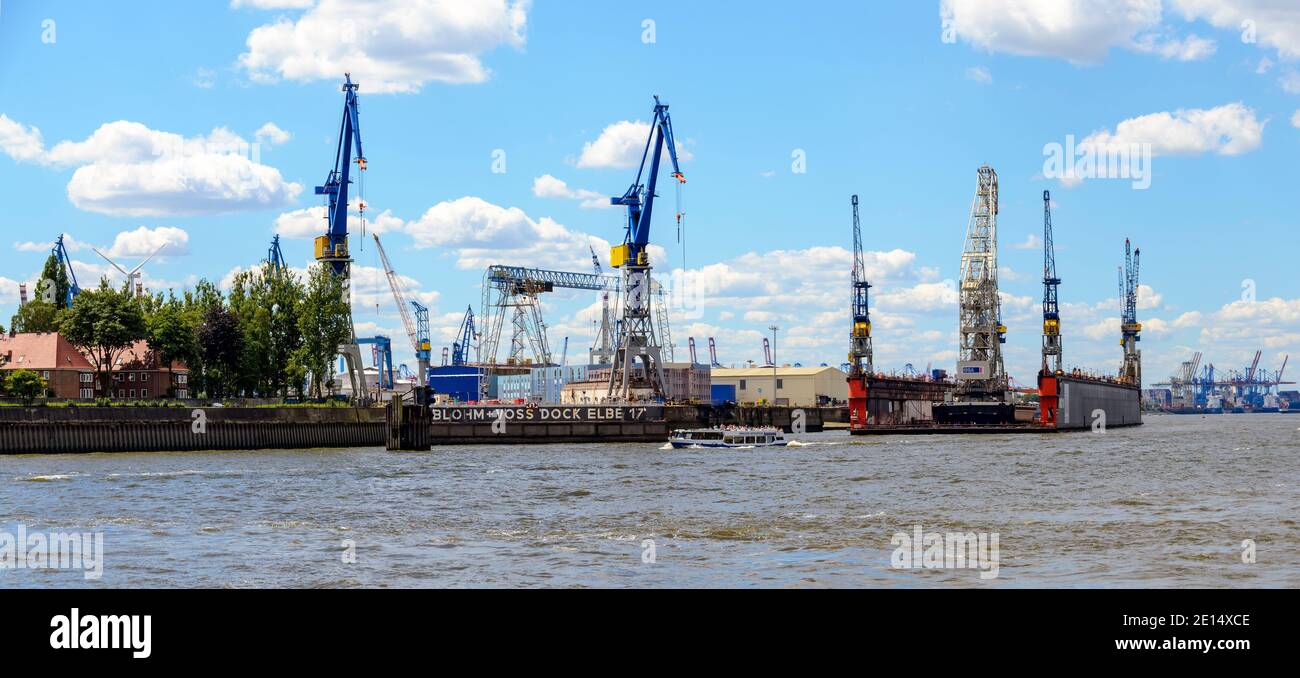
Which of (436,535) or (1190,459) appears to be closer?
(436,535)

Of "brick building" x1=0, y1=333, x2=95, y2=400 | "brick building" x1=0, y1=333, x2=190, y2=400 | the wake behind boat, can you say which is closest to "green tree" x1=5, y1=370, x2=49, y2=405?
"brick building" x1=0, y1=333, x2=190, y2=400

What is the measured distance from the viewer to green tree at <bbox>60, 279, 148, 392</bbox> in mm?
116062

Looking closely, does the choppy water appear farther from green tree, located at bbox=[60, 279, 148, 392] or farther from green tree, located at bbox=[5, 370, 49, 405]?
green tree, located at bbox=[60, 279, 148, 392]

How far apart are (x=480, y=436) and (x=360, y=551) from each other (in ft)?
262

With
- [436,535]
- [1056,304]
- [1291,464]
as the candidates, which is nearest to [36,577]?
[436,535]

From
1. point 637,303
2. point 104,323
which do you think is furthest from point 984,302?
point 104,323

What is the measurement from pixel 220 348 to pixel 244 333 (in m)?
3.04

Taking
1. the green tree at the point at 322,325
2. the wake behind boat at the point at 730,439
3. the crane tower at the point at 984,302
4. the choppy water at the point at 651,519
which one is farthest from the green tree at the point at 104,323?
the crane tower at the point at 984,302

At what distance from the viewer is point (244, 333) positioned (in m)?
129

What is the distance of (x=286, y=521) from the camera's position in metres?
40.7

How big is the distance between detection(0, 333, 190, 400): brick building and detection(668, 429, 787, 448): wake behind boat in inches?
2203

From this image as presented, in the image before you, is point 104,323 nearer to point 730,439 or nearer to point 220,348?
point 220,348
